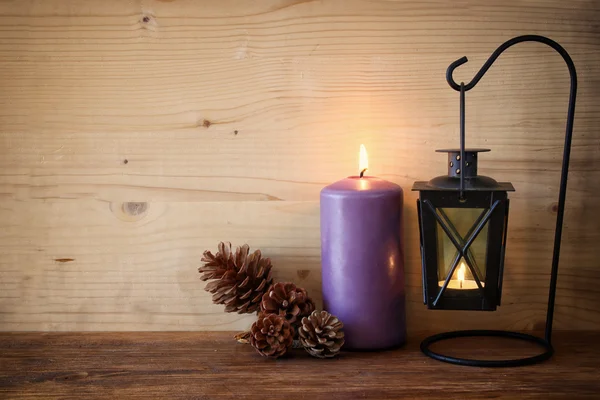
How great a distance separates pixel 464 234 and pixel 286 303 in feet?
0.82

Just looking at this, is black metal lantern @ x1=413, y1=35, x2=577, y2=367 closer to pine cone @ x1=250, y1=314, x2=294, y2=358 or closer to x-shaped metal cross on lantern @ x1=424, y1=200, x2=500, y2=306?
x-shaped metal cross on lantern @ x1=424, y1=200, x2=500, y2=306

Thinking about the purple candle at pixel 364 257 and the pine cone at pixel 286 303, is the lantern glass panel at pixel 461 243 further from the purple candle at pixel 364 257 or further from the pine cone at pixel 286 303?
the pine cone at pixel 286 303

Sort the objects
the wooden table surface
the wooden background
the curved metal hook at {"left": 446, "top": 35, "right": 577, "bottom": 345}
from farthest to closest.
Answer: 1. the wooden background
2. the curved metal hook at {"left": 446, "top": 35, "right": 577, "bottom": 345}
3. the wooden table surface

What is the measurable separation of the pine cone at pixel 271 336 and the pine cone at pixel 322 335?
22 millimetres

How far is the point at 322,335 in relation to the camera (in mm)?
878

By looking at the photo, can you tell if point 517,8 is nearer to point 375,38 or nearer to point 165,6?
point 375,38

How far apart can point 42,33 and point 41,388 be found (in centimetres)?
52

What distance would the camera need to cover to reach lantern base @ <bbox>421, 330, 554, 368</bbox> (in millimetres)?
842

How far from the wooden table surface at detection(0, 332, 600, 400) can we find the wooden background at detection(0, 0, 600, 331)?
9 centimetres

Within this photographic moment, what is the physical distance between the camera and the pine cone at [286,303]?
0.92 m

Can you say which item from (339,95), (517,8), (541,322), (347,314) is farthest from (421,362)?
(517,8)

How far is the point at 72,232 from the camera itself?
1047 millimetres

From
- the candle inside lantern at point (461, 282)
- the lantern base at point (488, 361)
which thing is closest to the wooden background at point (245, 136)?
the lantern base at point (488, 361)

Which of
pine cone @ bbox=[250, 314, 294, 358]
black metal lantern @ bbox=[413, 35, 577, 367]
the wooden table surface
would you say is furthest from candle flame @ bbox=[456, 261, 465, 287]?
pine cone @ bbox=[250, 314, 294, 358]
